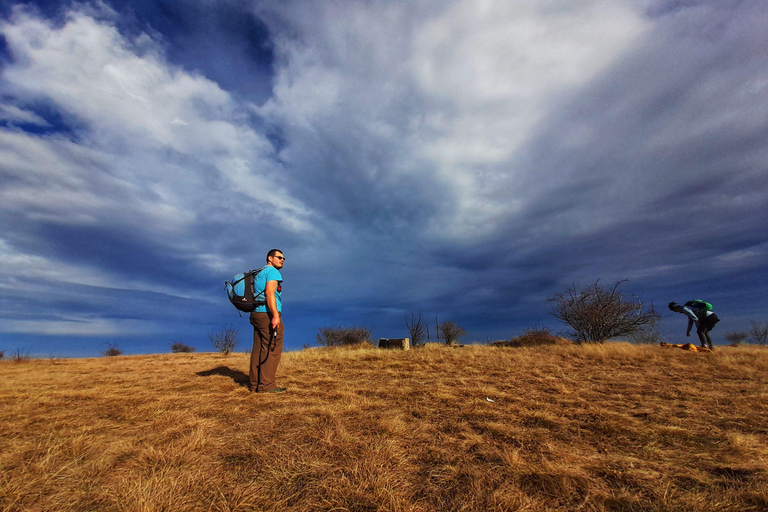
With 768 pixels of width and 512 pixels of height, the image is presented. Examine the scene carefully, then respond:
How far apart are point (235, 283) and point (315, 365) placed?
4406mm

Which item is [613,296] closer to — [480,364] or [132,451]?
[480,364]

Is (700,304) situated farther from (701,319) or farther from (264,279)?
(264,279)

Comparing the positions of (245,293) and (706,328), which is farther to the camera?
(706,328)

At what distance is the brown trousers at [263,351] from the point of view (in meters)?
6.16

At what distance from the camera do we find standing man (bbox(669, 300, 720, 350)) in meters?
13.0

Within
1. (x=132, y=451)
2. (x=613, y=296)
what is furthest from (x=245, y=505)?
(x=613, y=296)

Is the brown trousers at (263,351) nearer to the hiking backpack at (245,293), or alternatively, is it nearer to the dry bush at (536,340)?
the hiking backpack at (245,293)

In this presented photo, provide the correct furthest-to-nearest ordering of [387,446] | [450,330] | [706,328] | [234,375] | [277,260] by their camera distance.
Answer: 1. [450,330]
2. [706,328]
3. [234,375]
4. [277,260]
5. [387,446]

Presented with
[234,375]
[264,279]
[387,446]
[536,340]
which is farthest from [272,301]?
[536,340]

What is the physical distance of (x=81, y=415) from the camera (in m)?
4.50

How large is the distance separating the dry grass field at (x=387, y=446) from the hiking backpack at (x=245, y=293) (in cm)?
158

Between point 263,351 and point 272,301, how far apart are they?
3.45ft

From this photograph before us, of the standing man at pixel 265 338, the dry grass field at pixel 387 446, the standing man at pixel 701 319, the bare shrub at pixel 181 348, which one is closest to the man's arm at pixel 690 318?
the standing man at pixel 701 319

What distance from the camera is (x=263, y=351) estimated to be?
20.4 feet
